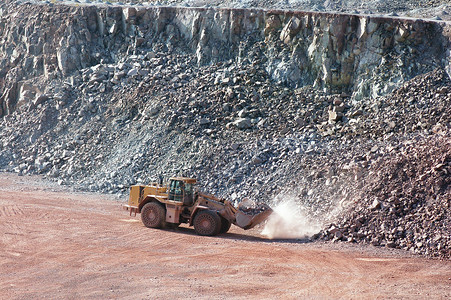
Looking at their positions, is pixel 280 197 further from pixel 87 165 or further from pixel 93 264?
pixel 87 165

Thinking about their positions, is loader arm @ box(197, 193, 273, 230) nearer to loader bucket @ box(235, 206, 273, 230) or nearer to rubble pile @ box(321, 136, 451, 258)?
loader bucket @ box(235, 206, 273, 230)

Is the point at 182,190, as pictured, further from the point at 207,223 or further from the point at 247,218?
the point at 247,218

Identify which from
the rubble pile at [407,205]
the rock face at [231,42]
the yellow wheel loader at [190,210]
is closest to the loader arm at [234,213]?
the yellow wheel loader at [190,210]

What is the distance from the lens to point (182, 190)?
17.8 meters

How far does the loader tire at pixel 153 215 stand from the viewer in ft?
59.2

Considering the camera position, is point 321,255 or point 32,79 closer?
point 321,255

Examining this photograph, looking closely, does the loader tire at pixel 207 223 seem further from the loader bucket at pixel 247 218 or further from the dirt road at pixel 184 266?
the loader bucket at pixel 247 218

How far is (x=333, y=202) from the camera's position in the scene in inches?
748

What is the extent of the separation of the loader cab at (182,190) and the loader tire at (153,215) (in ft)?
1.80

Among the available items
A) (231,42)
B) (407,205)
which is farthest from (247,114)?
(407,205)

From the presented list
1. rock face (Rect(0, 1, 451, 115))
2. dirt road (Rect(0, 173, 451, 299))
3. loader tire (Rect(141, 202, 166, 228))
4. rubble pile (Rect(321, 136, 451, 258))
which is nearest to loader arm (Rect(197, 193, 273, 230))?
dirt road (Rect(0, 173, 451, 299))

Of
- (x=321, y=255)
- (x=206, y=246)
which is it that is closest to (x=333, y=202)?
(x=321, y=255)

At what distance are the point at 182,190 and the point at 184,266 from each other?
4026 millimetres

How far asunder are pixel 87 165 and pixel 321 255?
559 inches
